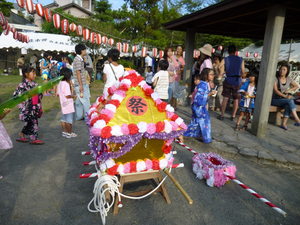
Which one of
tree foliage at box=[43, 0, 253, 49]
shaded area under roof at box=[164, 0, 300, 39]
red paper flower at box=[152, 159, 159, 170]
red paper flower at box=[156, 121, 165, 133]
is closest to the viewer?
red paper flower at box=[156, 121, 165, 133]

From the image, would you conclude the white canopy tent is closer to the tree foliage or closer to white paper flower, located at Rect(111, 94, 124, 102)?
the tree foliage

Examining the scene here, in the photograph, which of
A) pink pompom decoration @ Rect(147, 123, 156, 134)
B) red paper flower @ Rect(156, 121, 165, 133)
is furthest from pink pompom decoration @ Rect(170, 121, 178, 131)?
pink pompom decoration @ Rect(147, 123, 156, 134)

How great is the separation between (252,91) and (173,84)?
233 cm

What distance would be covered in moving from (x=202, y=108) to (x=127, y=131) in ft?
9.15

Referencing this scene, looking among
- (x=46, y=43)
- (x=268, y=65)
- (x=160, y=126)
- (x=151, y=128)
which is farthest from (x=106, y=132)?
(x=46, y=43)

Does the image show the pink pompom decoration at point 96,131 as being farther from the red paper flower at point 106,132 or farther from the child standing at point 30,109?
the child standing at point 30,109

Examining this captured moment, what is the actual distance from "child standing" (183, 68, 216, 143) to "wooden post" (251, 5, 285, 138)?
1254mm

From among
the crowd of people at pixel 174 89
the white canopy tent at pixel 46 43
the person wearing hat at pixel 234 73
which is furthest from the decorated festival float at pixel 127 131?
the white canopy tent at pixel 46 43

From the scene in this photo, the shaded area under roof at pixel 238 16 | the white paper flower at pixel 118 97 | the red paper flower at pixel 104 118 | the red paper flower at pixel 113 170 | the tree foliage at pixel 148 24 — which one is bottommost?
the red paper flower at pixel 113 170

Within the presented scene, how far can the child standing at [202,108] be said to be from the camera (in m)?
4.64

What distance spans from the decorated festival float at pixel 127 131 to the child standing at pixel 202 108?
2.13 metres

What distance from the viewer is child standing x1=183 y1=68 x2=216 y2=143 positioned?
15.2ft

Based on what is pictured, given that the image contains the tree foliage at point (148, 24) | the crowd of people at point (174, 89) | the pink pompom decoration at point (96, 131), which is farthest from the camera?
the tree foliage at point (148, 24)

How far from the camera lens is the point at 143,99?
8.58 ft
